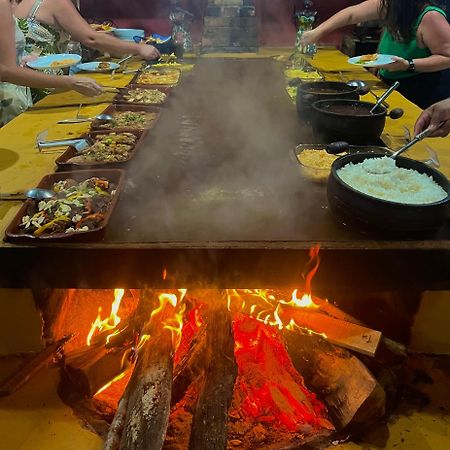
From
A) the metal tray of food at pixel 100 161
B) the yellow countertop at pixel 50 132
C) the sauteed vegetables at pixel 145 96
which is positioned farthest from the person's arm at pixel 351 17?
the metal tray of food at pixel 100 161

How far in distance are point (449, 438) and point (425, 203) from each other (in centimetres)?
102

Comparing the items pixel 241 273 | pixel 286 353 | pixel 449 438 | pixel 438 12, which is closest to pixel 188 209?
pixel 241 273

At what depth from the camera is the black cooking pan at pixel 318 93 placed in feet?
9.79

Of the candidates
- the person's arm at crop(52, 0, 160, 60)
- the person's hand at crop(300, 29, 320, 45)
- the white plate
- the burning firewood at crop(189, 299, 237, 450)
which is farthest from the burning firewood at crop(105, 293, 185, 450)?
the person's hand at crop(300, 29, 320, 45)

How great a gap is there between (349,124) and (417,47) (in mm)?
2181

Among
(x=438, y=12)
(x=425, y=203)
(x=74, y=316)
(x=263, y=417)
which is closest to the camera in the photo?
(x=425, y=203)

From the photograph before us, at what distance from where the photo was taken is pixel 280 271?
1.87 meters

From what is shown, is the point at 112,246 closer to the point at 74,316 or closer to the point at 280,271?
the point at 280,271

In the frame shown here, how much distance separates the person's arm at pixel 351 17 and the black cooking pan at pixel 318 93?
1923mm

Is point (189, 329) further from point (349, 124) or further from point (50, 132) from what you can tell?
point (50, 132)

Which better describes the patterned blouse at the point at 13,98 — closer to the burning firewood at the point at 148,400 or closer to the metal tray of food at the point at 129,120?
the metal tray of food at the point at 129,120

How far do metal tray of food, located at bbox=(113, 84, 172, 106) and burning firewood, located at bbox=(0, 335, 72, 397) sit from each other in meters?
2.10

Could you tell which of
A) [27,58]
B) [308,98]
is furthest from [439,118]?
[27,58]

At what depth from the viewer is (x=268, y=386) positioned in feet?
6.97
